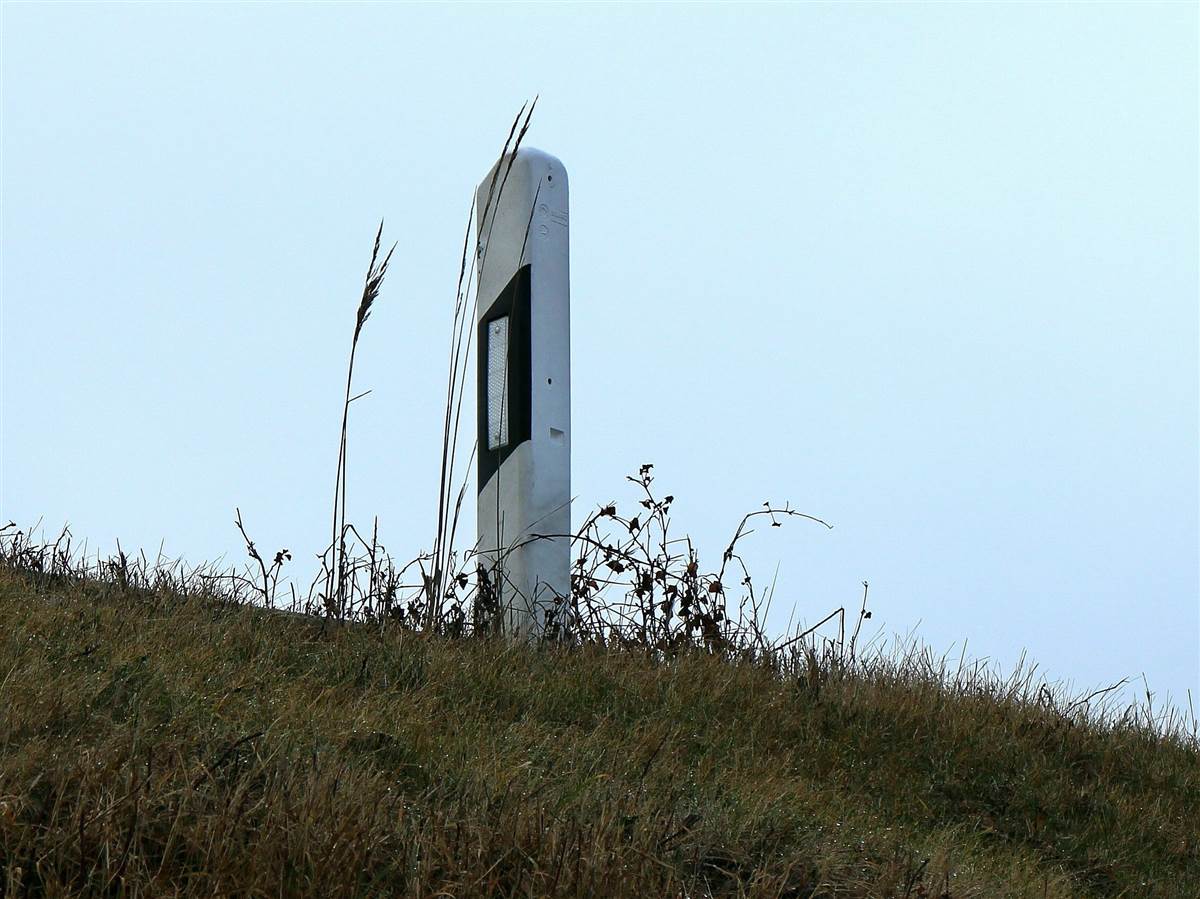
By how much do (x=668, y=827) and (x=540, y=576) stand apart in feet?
8.94

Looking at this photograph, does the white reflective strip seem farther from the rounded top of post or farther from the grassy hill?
the grassy hill

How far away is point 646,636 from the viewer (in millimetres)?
5473

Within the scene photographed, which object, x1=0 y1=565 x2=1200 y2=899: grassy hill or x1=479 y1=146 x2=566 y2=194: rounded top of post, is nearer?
x1=0 y1=565 x2=1200 y2=899: grassy hill

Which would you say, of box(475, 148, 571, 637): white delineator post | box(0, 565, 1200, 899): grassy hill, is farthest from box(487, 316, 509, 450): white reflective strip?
box(0, 565, 1200, 899): grassy hill

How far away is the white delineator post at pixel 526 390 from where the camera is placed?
17.4 ft

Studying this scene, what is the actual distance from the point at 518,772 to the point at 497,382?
2.78 meters

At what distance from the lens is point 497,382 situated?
18.1ft

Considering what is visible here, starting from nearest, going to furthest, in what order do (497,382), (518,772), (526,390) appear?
(518,772), (526,390), (497,382)

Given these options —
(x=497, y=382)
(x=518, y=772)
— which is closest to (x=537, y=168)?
(x=497, y=382)

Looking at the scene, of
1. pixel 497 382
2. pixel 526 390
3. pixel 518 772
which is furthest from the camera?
pixel 497 382

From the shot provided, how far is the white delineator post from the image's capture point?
529 cm

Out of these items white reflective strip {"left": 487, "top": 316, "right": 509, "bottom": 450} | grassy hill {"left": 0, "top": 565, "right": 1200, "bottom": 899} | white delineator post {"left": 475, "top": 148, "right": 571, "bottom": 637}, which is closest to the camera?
grassy hill {"left": 0, "top": 565, "right": 1200, "bottom": 899}

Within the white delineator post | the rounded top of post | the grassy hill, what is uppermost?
the rounded top of post

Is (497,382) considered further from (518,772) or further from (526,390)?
(518,772)
